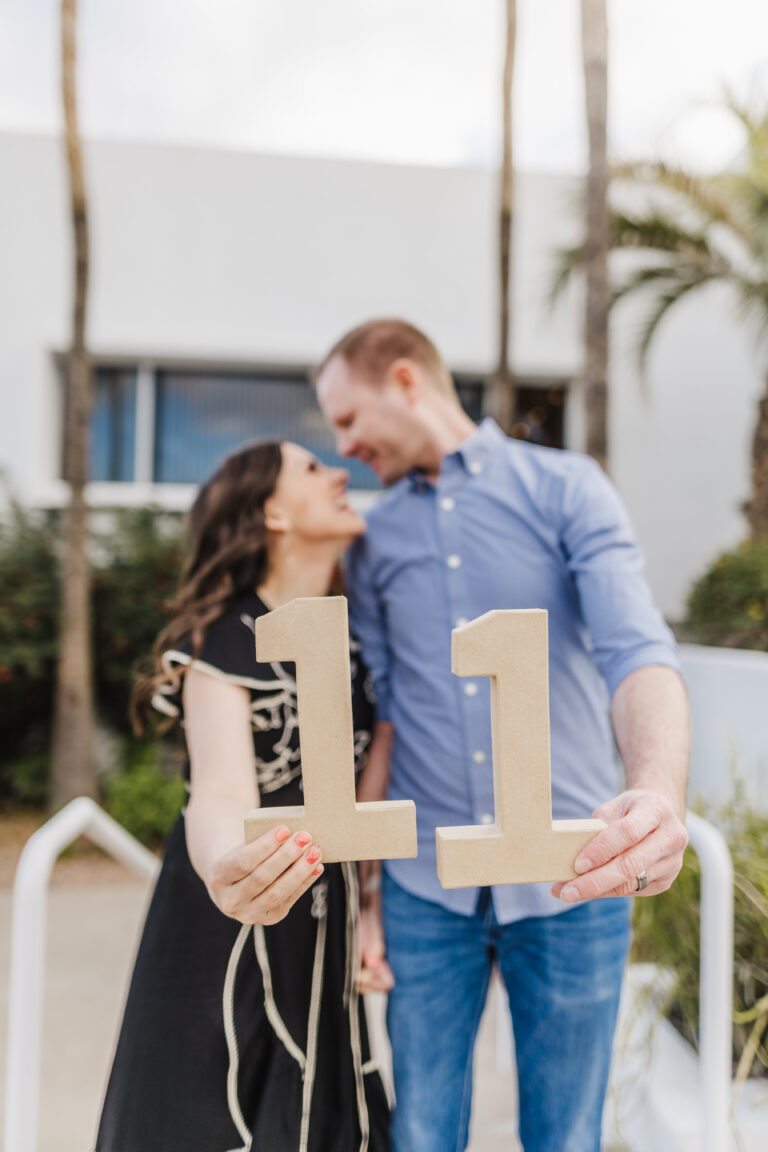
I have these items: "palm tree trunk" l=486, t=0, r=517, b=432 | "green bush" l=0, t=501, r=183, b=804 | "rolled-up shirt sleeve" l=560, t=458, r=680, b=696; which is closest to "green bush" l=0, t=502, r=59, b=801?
"green bush" l=0, t=501, r=183, b=804

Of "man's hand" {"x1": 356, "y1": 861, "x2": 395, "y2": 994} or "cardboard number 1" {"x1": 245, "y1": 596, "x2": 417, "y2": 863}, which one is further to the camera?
"man's hand" {"x1": 356, "y1": 861, "x2": 395, "y2": 994}

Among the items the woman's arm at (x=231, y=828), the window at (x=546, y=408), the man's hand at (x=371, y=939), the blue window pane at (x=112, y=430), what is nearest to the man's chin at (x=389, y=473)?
the woman's arm at (x=231, y=828)

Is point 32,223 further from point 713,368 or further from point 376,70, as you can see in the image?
point 713,368

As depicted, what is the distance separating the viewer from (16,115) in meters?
6.54

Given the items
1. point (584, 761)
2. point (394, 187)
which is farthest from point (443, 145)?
point (584, 761)

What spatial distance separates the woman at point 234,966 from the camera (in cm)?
133

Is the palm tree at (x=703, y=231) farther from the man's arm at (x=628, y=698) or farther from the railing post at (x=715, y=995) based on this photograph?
the man's arm at (x=628, y=698)

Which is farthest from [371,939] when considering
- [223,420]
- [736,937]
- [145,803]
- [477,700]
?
[223,420]

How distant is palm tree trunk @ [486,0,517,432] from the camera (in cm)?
535

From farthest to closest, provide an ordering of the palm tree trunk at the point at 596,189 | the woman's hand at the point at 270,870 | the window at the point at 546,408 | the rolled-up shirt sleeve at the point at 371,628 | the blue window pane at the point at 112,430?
the window at the point at 546,408
the blue window pane at the point at 112,430
the palm tree trunk at the point at 596,189
the rolled-up shirt sleeve at the point at 371,628
the woman's hand at the point at 270,870

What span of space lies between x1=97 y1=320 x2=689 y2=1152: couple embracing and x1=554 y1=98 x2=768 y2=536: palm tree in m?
4.67

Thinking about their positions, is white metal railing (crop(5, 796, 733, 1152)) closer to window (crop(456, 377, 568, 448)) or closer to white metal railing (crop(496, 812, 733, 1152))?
white metal railing (crop(496, 812, 733, 1152))

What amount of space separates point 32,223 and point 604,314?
4.65m

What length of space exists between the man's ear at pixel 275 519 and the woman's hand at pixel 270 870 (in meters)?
0.89
